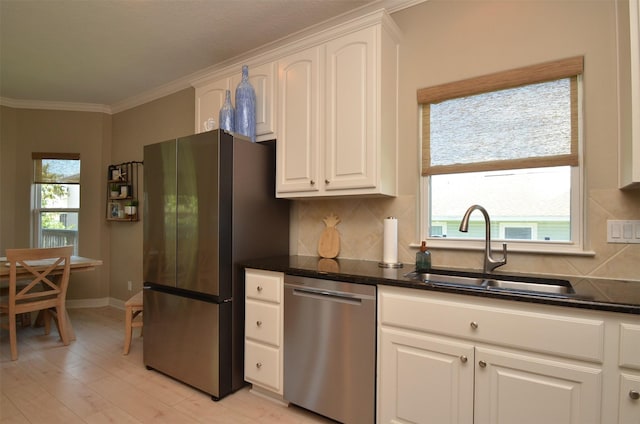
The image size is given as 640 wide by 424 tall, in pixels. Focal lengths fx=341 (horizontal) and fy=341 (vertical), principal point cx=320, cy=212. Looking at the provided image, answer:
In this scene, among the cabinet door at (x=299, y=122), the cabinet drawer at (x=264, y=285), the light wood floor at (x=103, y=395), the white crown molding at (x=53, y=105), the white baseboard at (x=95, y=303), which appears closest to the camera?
the light wood floor at (x=103, y=395)

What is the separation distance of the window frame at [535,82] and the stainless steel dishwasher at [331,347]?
2.37 feet

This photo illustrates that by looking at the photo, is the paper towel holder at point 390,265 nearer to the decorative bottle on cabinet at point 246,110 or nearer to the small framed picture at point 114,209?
the decorative bottle on cabinet at point 246,110

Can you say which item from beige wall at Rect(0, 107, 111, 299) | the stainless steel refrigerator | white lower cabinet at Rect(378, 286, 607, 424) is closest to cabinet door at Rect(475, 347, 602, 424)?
white lower cabinet at Rect(378, 286, 607, 424)

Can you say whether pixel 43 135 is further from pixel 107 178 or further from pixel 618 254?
pixel 618 254

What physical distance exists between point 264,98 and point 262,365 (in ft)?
6.27

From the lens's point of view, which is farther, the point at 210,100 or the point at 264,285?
the point at 210,100

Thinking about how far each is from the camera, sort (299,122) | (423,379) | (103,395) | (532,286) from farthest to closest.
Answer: (299,122), (103,395), (532,286), (423,379)

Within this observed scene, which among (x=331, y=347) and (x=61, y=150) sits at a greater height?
(x=61, y=150)

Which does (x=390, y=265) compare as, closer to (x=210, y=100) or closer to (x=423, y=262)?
(x=423, y=262)

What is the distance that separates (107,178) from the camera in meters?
4.62

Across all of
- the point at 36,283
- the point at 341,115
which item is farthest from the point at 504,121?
the point at 36,283

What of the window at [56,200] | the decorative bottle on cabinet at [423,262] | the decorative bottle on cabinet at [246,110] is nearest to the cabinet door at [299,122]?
the decorative bottle on cabinet at [246,110]

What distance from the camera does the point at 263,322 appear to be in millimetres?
2207

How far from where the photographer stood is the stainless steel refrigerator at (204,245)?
223 centimetres
